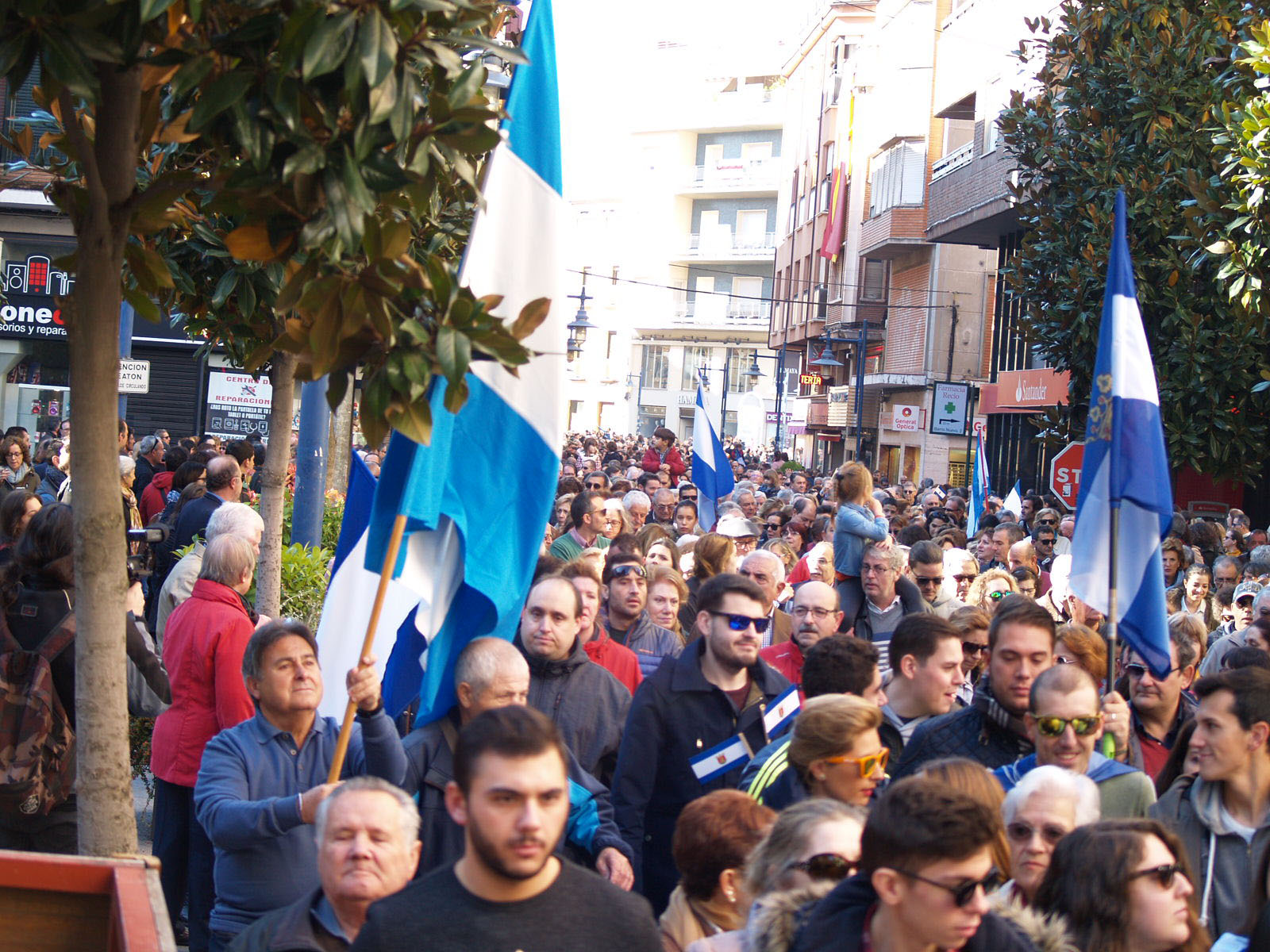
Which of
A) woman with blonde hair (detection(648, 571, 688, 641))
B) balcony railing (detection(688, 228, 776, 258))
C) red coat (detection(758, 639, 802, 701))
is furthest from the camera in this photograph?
balcony railing (detection(688, 228, 776, 258))

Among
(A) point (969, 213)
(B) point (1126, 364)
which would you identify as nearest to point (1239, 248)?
(B) point (1126, 364)

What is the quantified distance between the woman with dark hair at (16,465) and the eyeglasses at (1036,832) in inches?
491

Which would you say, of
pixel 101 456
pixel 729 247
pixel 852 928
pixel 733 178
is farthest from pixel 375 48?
pixel 733 178

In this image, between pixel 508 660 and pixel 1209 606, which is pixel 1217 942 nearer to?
pixel 508 660

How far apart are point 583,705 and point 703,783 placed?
2.01ft

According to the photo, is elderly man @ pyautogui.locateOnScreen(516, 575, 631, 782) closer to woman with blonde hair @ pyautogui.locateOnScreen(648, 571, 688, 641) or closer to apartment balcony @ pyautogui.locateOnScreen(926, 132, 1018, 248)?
woman with blonde hair @ pyautogui.locateOnScreen(648, 571, 688, 641)

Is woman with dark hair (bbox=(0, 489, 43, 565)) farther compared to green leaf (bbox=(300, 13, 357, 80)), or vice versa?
woman with dark hair (bbox=(0, 489, 43, 565))

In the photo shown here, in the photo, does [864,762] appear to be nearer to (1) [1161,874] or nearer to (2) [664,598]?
(1) [1161,874]

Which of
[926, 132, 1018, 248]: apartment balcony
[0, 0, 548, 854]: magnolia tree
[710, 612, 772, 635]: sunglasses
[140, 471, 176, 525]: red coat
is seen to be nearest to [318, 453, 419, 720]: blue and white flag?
[710, 612, 772, 635]: sunglasses

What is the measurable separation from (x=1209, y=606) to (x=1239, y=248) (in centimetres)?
447

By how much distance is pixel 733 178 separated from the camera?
82.9 meters

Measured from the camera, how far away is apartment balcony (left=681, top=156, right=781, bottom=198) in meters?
81.7

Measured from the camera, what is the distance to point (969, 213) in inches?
1135

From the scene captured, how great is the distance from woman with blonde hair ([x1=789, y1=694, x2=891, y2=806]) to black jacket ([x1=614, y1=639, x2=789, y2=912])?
3.37 ft
